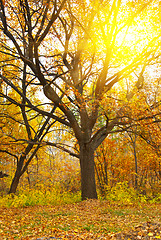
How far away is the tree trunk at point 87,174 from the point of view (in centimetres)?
985

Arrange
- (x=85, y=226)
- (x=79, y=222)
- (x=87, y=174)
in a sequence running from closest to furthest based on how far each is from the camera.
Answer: (x=85, y=226), (x=79, y=222), (x=87, y=174)

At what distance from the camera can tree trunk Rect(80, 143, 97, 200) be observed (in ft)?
32.3

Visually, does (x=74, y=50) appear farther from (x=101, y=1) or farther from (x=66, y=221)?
(x=66, y=221)

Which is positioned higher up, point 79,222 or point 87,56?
point 87,56

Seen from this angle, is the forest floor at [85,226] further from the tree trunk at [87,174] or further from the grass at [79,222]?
the tree trunk at [87,174]

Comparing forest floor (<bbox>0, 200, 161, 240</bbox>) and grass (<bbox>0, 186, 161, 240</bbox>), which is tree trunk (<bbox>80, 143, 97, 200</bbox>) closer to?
grass (<bbox>0, 186, 161, 240</bbox>)

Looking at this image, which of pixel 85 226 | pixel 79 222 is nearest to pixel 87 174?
pixel 79 222

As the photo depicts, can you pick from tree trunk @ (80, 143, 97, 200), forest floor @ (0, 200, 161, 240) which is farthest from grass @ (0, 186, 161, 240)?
tree trunk @ (80, 143, 97, 200)

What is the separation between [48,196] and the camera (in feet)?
37.8

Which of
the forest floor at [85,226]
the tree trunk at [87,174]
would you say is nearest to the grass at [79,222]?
the forest floor at [85,226]

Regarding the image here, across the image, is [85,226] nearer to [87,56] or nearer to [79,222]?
[79,222]

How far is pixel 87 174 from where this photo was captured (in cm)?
997

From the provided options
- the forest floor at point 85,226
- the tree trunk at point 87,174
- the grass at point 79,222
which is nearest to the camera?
the forest floor at point 85,226

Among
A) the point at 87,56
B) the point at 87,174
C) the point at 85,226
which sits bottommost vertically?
the point at 85,226
